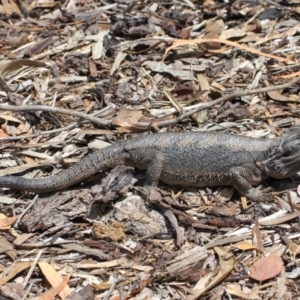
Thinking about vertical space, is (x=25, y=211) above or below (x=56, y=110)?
below

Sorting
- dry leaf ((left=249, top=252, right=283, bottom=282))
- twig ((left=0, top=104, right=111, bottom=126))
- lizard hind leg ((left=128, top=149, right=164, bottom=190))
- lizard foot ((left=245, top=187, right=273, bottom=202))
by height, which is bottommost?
dry leaf ((left=249, top=252, right=283, bottom=282))

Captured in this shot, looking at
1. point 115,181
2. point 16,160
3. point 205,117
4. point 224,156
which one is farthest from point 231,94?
point 16,160

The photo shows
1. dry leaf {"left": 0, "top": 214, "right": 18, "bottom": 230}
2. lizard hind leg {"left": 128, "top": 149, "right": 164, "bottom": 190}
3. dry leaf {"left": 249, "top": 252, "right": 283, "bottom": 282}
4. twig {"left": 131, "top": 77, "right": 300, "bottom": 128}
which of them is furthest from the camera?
twig {"left": 131, "top": 77, "right": 300, "bottom": 128}

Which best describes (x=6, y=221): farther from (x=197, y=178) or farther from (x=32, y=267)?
(x=197, y=178)

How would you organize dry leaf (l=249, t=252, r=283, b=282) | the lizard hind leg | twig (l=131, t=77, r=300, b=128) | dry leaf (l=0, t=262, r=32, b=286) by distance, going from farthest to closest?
twig (l=131, t=77, r=300, b=128) → the lizard hind leg → dry leaf (l=0, t=262, r=32, b=286) → dry leaf (l=249, t=252, r=283, b=282)

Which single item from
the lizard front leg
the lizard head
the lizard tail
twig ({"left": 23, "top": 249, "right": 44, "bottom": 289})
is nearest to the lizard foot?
the lizard front leg

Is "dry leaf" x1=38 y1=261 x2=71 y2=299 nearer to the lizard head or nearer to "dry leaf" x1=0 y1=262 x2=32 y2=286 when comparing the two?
"dry leaf" x1=0 y1=262 x2=32 y2=286

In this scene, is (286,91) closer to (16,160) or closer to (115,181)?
Answer: (115,181)

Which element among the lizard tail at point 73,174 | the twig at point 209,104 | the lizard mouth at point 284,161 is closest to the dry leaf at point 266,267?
the lizard mouth at point 284,161

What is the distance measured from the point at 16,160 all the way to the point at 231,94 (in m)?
2.14

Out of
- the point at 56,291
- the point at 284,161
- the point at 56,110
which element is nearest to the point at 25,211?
the point at 56,291

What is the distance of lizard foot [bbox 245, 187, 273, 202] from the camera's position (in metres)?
5.18

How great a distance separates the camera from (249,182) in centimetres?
532

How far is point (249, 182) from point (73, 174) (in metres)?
1.55
